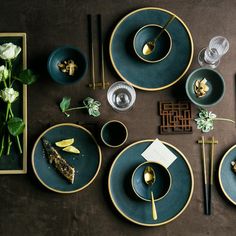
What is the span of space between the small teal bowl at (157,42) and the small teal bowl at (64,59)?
32cm

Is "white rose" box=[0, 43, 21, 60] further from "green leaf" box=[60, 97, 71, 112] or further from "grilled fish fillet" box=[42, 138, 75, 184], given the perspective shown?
"grilled fish fillet" box=[42, 138, 75, 184]

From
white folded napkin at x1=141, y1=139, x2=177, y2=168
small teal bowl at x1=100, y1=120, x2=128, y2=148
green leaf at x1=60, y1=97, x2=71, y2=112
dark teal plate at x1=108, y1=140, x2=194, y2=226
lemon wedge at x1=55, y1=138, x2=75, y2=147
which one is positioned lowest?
dark teal plate at x1=108, y1=140, x2=194, y2=226

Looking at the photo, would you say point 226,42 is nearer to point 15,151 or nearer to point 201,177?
point 201,177

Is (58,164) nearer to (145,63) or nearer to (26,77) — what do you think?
(26,77)

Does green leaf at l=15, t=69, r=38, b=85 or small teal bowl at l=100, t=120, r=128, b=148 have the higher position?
green leaf at l=15, t=69, r=38, b=85

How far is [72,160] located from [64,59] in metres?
0.58

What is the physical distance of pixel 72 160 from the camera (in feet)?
7.25

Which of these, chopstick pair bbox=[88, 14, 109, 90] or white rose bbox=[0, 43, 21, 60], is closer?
white rose bbox=[0, 43, 21, 60]

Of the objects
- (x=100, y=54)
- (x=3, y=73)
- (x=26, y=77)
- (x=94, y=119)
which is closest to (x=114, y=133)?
(x=94, y=119)

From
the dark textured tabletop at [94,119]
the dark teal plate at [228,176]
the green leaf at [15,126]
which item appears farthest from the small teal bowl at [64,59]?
the dark teal plate at [228,176]

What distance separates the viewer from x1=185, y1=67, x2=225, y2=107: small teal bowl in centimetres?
222

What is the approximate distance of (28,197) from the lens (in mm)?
2219

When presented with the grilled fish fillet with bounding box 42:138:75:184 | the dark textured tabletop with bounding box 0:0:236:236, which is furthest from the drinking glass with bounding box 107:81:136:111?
the grilled fish fillet with bounding box 42:138:75:184

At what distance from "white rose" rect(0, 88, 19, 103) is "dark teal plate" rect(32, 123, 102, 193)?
26cm
